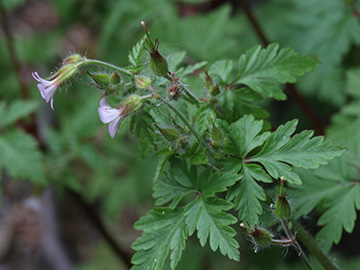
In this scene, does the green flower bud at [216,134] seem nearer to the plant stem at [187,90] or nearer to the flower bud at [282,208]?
the plant stem at [187,90]

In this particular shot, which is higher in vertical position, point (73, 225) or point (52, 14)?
point (52, 14)

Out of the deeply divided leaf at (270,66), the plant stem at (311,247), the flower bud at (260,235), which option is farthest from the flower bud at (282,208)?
Result: the deeply divided leaf at (270,66)

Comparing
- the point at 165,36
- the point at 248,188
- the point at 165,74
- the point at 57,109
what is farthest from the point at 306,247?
the point at 57,109

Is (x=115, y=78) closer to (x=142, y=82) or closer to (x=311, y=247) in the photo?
(x=142, y=82)

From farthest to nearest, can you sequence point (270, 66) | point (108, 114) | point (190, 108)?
point (190, 108), point (270, 66), point (108, 114)

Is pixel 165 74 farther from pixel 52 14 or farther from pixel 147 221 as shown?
pixel 52 14

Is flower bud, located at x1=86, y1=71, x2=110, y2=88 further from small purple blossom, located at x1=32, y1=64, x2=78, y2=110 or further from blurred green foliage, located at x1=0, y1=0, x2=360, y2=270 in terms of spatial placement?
blurred green foliage, located at x1=0, y1=0, x2=360, y2=270

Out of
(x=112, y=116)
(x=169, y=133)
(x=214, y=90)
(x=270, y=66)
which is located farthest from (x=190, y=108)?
(x=112, y=116)

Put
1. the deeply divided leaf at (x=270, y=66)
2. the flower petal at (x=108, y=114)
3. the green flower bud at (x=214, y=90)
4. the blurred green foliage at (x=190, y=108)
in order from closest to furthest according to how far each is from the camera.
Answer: the flower petal at (x=108, y=114), the green flower bud at (x=214, y=90), the deeply divided leaf at (x=270, y=66), the blurred green foliage at (x=190, y=108)
